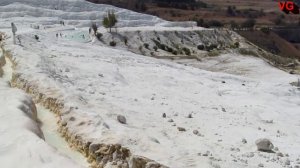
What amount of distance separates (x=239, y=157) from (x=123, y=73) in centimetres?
1573

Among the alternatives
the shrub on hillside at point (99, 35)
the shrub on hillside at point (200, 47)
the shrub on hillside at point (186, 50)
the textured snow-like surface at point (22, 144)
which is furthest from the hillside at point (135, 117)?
the shrub on hillside at point (200, 47)

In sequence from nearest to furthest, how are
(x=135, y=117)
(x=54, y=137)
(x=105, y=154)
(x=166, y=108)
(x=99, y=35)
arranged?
(x=105, y=154), (x=54, y=137), (x=135, y=117), (x=166, y=108), (x=99, y=35)

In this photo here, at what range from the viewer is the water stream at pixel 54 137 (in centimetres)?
1246

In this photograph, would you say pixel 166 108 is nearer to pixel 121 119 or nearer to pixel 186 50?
pixel 121 119

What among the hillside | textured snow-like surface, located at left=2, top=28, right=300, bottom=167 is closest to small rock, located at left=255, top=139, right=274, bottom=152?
the hillside

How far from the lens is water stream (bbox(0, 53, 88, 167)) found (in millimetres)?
12464

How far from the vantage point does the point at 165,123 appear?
1686 centimetres

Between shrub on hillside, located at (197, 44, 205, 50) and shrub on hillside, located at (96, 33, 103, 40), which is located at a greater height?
shrub on hillside, located at (96, 33, 103, 40)

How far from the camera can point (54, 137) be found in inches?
554

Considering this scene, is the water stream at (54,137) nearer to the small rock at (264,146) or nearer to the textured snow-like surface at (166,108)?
the textured snow-like surface at (166,108)

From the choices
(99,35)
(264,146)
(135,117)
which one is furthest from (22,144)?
(99,35)

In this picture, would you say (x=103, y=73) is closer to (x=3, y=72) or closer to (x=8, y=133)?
(x=3, y=72)

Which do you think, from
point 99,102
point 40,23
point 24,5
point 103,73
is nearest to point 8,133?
point 99,102

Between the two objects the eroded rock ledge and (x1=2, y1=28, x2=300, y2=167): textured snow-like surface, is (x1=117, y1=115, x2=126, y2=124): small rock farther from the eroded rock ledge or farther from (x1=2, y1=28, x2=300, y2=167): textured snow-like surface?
the eroded rock ledge
